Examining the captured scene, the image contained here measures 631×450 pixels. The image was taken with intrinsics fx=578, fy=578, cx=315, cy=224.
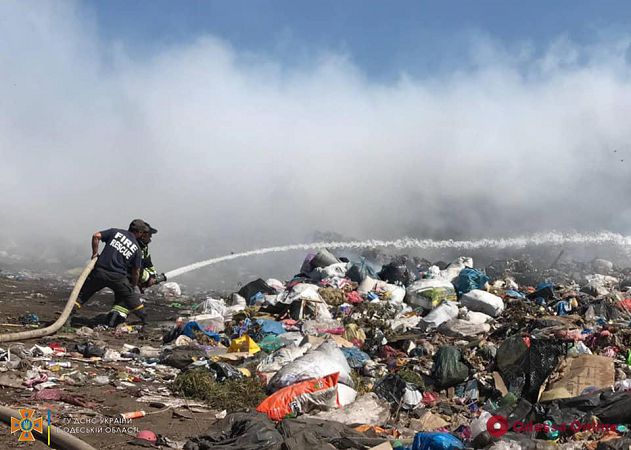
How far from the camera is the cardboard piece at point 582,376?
14.7 ft

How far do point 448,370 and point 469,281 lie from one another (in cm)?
379

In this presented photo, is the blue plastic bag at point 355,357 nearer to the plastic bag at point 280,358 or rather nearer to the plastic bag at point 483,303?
the plastic bag at point 280,358

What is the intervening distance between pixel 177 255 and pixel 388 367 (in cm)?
1519

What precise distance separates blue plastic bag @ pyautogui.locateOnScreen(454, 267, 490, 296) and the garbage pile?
3 cm

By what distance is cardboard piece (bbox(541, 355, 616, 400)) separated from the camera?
449 cm

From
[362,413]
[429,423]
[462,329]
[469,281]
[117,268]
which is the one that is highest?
[117,268]

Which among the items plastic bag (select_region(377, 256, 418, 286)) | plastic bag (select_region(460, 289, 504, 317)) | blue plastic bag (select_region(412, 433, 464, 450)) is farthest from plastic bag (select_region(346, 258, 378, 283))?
blue plastic bag (select_region(412, 433, 464, 450))

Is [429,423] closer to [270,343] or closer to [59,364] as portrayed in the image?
[270,343]

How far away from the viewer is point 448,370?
503cm

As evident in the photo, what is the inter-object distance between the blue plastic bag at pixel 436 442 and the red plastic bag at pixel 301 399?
101 cm

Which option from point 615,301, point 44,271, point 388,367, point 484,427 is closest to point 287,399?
point 484,427

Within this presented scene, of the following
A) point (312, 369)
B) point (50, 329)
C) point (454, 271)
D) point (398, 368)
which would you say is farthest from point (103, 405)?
point (454, 271)

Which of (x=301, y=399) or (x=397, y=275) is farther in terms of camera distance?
(x=397, y=275)

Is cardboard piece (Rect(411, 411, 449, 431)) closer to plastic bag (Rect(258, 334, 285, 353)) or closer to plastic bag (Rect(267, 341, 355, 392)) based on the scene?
plastic bag (Rect(267, 341, 355, 392))
